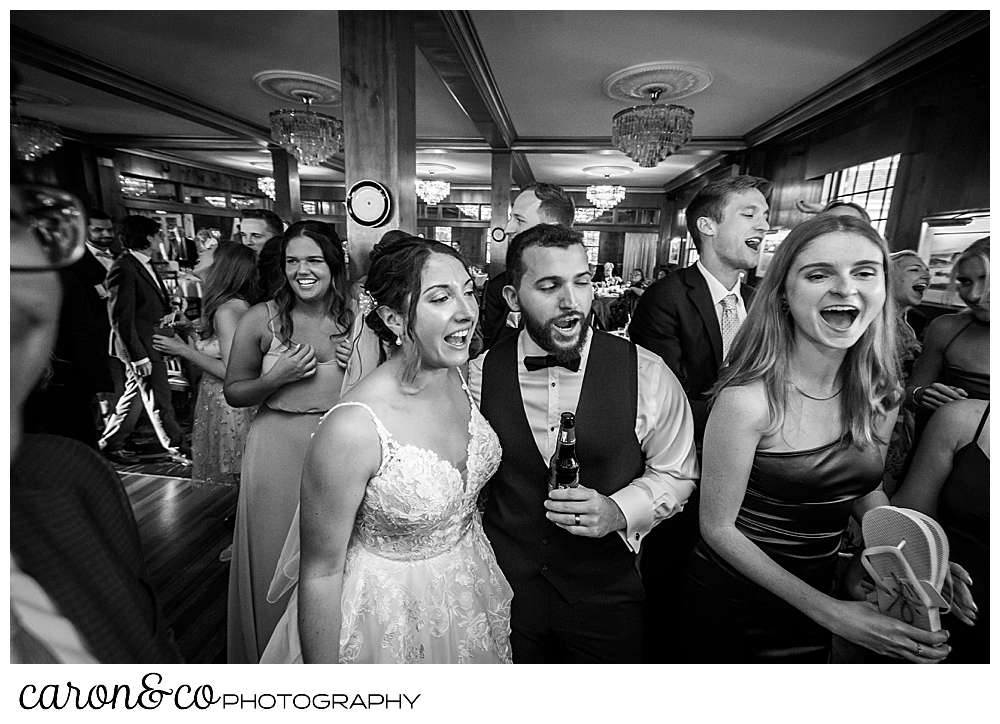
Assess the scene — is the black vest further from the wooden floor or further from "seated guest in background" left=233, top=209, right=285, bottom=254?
"seated guest in background" left=233, top=209, right=285, bottom=254

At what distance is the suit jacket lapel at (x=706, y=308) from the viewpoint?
5.09ft

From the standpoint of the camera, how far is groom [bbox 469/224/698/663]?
111 cm

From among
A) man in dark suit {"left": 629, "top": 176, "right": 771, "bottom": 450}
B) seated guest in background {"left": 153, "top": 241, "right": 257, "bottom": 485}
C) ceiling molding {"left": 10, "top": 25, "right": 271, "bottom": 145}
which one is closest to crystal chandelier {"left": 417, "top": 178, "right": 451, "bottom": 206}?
seated guest in background {"left": 153, "top": 241, "right": 257, "bottom": 485}

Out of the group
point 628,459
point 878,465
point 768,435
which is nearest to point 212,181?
point 628,459

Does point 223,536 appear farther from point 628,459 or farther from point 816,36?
point 816,36

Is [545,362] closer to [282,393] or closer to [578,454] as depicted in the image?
[578,454]

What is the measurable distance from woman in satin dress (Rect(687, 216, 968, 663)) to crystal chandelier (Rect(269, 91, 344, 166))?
131 inches

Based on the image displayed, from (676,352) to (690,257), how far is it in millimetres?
545

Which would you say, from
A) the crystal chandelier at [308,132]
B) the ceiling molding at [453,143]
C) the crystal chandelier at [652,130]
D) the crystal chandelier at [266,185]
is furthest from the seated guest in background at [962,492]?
the crystal chandelier at [266,185]

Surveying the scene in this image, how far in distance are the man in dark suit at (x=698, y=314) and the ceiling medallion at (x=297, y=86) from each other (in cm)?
268

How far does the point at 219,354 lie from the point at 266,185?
313 centimetres

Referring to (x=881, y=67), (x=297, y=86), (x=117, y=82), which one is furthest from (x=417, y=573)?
(x=297, y=86)

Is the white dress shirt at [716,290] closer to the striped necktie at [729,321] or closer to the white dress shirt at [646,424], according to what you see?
the striped necktie at [729,321]

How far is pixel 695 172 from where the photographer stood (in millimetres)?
4504
